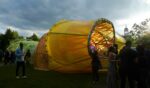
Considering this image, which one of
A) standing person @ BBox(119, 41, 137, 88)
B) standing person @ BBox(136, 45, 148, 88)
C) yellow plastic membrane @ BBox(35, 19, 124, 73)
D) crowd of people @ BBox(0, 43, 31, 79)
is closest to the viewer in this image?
standing person @ BBox(136, 45, 148, 88)

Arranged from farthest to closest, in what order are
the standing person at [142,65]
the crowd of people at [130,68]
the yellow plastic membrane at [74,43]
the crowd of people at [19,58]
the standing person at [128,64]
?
1. the yellow plastic membrane at [74,43]
2. the crowd of people at [19,58]
3. the standing person at [128,64]
4. the crowd of people at [130,68]
5. the standing person at [142,65]

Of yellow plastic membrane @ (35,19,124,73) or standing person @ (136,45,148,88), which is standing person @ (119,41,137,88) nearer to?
standing person @ (136,45,148,88)

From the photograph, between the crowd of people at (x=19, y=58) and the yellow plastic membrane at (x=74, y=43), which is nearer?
the crowd of people at (x=19, y=58)

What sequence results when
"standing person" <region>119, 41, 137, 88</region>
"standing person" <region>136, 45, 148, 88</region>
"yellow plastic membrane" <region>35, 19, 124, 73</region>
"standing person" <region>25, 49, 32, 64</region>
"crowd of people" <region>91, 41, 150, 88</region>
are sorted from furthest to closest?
"standing person" <region>25, 49, 32, 64</region> → "yellow plastic membrane" <region>35, 19, 124, 73</region> → "standing person" <region>119, 41, 137, 88</region> → "crowd of people" <region>91, 41, 150, 88</region> → "standing person" <region>136, 45, 148, 88</region>

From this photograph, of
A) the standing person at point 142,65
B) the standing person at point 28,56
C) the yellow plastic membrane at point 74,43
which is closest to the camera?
the standing person at point 142,65

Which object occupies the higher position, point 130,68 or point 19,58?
point 19,58

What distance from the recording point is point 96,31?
28344 mm

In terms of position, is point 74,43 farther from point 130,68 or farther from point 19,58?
point 130,68

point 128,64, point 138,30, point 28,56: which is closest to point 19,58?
point 128,64

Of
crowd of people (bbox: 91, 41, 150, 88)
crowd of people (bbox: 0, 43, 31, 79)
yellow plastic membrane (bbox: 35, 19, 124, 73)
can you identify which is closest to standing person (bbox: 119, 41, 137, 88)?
crowd of people (bbox: 91, 41, 150, 88)

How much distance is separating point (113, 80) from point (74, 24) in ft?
41.0

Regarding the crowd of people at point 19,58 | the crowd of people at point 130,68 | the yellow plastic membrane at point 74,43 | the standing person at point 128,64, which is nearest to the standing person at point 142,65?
the crowd of people at point 130,68

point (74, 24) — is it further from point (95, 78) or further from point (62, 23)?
point (95, 78)

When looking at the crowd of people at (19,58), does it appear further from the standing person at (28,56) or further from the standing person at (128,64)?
the standing person at (128,64)
